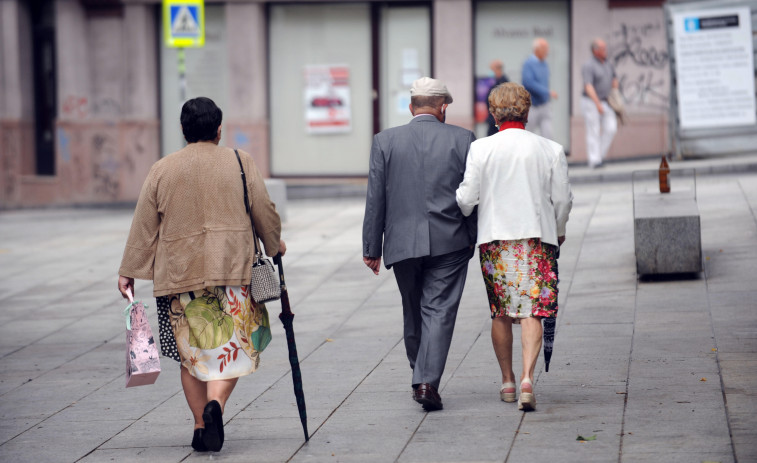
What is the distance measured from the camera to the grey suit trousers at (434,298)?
6.17 meters

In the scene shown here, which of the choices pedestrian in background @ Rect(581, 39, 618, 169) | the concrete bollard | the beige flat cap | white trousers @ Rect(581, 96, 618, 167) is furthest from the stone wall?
the beige flat cap

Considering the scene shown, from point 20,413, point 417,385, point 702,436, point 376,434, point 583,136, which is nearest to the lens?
point 702,436

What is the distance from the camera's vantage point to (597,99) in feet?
55.0

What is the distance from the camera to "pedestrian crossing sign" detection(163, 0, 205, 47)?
15312 mm

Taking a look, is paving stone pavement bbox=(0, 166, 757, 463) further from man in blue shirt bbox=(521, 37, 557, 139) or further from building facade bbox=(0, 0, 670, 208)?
building facade bbox=(0, 0, 670, 208)

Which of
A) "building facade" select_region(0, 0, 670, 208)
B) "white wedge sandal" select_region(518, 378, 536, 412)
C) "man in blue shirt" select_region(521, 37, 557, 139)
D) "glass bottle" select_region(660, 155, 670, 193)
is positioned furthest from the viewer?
"building facade" select_region(0, 0, 670, 208)

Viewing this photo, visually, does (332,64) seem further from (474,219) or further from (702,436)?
(702,436)

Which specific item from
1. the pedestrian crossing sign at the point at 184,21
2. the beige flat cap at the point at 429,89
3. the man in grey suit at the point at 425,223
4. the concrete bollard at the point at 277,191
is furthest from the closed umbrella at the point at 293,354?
the pedestrian crossing sign at the point at 184,21

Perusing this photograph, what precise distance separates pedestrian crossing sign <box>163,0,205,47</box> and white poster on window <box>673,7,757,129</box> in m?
6.56

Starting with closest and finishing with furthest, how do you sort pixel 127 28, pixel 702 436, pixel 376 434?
pixel 702 436, pixel 376 434, pixel 127 28

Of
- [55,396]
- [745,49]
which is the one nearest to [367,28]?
[745,49]

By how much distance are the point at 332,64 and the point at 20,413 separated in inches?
560

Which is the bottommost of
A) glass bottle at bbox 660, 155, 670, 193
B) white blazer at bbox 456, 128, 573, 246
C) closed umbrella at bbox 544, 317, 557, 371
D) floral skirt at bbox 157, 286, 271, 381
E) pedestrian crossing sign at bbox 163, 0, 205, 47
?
closed umbrella at bbox 544, 317, 557, 371

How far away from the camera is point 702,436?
17.5 ft
